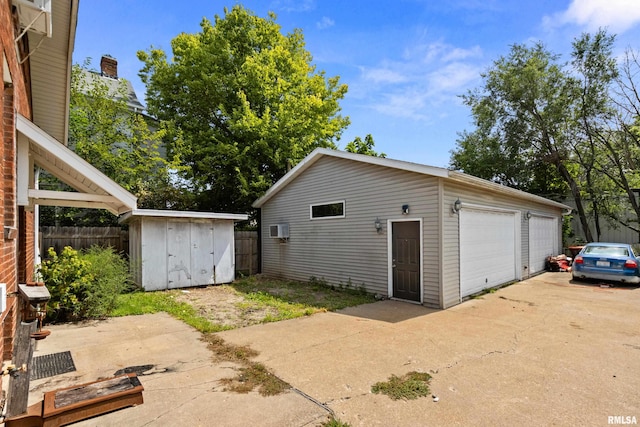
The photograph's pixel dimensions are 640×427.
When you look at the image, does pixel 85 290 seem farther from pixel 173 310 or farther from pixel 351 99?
pixel 351 99

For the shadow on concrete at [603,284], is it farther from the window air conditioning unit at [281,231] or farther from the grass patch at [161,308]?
the grass patch at [161,308]

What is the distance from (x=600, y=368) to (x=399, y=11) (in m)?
9.25

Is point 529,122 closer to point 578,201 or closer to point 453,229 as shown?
point 578,201

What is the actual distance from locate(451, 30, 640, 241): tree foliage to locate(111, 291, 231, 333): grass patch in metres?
19.1

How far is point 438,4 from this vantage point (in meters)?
8.73

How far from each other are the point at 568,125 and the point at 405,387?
19.6 metres

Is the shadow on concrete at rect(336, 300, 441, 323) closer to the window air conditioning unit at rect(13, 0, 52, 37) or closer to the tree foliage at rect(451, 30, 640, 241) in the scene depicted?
the window air conditioning unit at rect(13, 0, 52, 37)

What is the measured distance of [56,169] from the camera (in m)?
5.03

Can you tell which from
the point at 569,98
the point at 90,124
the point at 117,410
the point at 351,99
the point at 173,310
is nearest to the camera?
the point at 117,410

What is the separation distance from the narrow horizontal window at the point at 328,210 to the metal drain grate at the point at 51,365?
690 centimetres

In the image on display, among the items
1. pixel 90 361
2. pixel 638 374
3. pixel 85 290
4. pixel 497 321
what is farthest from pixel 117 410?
pixel 497 321

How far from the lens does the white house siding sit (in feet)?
25.1

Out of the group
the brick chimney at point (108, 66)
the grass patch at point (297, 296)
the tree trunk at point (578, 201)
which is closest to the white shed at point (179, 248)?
the grass patch at point (297, 296)

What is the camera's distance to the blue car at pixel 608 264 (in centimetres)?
984
